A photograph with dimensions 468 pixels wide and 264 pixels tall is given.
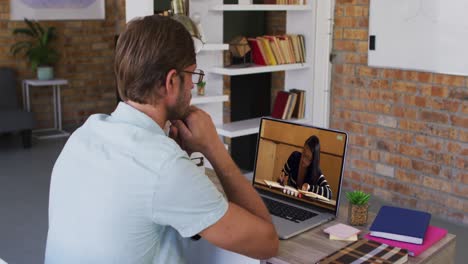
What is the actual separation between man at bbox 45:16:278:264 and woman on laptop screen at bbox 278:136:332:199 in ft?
1.83

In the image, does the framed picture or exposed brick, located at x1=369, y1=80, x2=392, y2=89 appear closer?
exposed brick, located at x1=369, y1=80, x2=392, y2=89

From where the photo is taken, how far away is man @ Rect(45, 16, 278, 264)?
1.27m

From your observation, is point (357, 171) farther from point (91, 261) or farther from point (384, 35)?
point (91, 261)

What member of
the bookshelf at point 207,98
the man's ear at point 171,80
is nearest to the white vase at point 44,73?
the bookshelf at point 207,98

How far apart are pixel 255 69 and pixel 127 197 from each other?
2.92 m

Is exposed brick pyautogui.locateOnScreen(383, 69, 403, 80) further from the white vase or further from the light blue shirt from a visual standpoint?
the white vase

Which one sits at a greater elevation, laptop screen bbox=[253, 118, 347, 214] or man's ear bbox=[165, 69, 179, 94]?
man's ear bbox=[165, 69, 179, 94]

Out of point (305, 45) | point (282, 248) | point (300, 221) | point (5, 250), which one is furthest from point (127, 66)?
point (305, 45)

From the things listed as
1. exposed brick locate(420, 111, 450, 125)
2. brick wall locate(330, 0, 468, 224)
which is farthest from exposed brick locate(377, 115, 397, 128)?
exposed brick locate(420, 111, 450, 125)

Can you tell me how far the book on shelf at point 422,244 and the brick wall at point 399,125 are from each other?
2306 mm

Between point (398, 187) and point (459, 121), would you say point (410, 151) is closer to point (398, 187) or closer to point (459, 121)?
point (398, 187)

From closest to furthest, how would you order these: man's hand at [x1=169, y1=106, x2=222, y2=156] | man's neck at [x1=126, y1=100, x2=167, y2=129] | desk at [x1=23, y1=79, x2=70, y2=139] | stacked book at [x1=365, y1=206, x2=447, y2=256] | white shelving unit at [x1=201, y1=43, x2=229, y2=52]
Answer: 1. man's neck at [x1=126, y1=100, x2=167, y2=129]
2. man's hand at [x1=169, y1=106, x2=222, y2=156]
3. stacked book at [x1=365, y1=206, x2=447, y2=256]
4. white shelving unit at [x1=201, y1=43, x2=229, y2=52]
5. desk at [x1=23, y1=79, x2=70, y2=139]

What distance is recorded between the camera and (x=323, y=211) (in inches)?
78.2

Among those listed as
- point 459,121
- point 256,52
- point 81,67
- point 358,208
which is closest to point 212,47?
point 256,52
